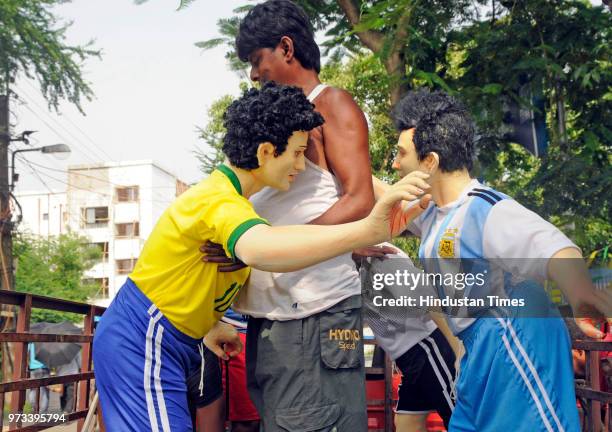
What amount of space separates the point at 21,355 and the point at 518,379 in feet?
10.6

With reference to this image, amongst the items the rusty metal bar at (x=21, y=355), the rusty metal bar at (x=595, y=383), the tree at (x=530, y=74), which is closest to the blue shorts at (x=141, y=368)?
the rusty metal bar at (x=21, y=355)

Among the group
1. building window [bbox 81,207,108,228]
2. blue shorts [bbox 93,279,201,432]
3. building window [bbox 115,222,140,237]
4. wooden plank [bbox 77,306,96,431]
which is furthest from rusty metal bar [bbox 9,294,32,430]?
building window [bbox 81,207,108,228]

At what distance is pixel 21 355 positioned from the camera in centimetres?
440

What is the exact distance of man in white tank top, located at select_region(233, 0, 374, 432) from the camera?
7.56ft

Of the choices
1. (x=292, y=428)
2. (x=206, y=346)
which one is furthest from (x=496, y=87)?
(x=292, y=428)

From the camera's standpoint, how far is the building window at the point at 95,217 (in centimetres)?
5912

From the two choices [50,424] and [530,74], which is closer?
[50,424]

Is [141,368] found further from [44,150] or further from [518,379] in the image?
[44,150]

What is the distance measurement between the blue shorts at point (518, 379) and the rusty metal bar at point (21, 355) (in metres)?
2.91

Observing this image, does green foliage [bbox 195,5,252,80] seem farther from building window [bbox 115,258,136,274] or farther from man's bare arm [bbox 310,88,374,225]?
building window [bbox 115,258,136,274]

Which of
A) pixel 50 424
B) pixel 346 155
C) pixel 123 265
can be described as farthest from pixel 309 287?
pixel 123 265

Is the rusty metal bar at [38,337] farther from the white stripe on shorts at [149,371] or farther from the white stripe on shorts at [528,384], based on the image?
the white stripe on shorts at [528,384]

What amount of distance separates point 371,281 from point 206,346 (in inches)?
31.5

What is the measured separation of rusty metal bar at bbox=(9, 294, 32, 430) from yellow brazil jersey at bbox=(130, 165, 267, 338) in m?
2.15
